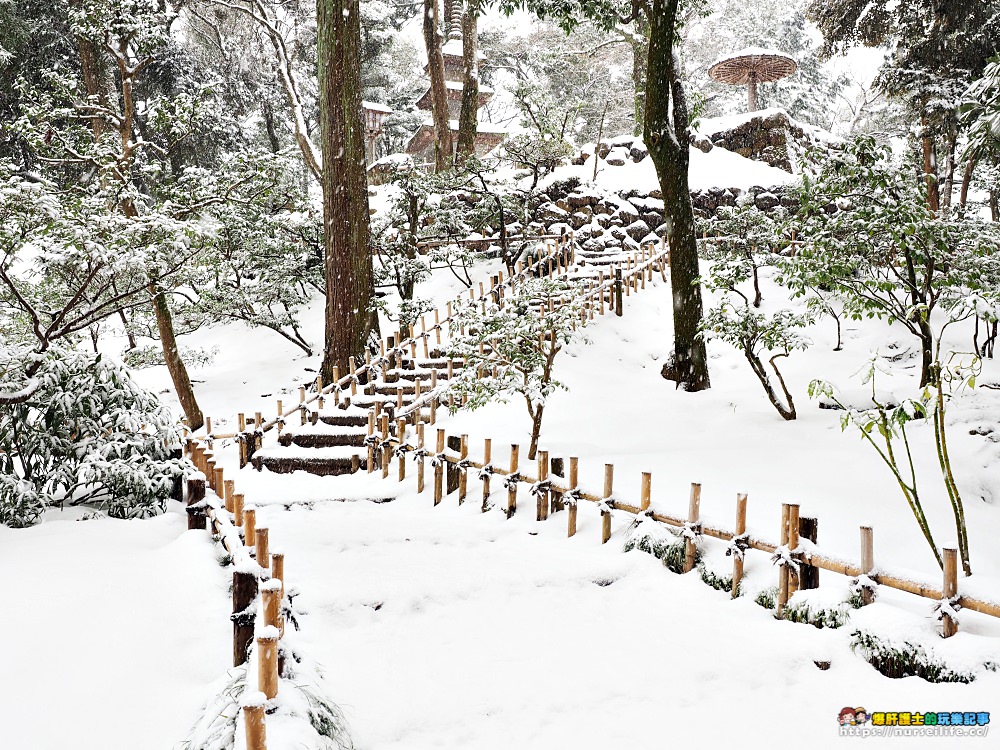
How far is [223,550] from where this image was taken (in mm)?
4242

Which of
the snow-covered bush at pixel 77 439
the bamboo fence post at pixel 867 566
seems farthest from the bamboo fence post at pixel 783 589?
the snow-covered bush at pixel 77 439

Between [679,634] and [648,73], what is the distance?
739 centimetres

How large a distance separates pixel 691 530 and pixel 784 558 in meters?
0.66

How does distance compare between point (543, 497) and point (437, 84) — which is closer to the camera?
point (543, 497)

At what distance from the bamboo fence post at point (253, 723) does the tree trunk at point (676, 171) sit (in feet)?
24.7

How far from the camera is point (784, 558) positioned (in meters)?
3.63

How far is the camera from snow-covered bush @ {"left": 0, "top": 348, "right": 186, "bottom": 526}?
4.57m

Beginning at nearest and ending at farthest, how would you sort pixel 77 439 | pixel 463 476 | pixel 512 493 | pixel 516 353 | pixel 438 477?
pixel 77 439 < pixel 512 493 < pixel 463 476 < pixel 438 477 < pixel 516 353

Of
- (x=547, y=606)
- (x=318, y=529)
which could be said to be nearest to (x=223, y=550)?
(x=318, y=529)

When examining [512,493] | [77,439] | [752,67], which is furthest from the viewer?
Answer: [752,67]

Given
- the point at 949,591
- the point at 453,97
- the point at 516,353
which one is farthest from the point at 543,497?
the point at 453,97

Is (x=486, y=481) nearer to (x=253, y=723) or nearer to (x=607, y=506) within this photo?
(x=607, y=506)

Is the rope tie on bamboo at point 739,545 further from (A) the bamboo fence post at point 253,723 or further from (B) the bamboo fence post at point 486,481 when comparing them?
(A) the bamboo fence post at point 253,723

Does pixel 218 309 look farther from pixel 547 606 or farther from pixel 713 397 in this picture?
pixel 547 606
